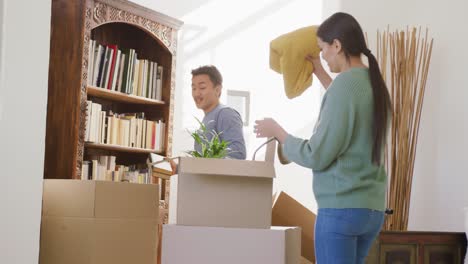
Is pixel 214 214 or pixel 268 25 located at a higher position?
pixel 268 25

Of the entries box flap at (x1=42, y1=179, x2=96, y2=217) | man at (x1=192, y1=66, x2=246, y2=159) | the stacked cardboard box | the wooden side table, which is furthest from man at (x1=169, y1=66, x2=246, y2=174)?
the wooden side table

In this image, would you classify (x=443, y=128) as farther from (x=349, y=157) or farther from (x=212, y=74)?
(x=349, y=157)

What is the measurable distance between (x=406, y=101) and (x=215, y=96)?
1.45 m

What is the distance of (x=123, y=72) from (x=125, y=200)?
1409 mm

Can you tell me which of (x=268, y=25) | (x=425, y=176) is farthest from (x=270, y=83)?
(x=425, y=176)

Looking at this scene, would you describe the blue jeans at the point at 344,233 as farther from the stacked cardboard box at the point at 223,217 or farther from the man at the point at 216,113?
the man at the point at 216,113

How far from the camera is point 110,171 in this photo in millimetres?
4191

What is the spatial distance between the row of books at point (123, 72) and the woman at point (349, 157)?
7.14 feet

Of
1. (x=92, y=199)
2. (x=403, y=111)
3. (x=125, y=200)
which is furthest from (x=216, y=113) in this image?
(x=403, y=111)

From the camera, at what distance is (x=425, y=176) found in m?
4.56

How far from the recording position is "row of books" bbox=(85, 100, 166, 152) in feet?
13.0

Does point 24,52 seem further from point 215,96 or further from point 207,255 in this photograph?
point 215,96

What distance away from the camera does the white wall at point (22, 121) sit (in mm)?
2086

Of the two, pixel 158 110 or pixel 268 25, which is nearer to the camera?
pixel 158 110
